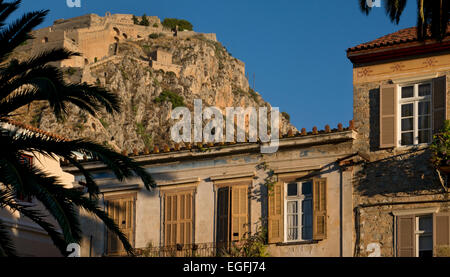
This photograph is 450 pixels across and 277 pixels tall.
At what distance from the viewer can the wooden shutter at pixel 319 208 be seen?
81.5 ft

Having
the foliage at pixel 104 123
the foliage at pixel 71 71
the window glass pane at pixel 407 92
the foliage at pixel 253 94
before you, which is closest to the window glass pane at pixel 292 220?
the window glass pane at pixel 407 92

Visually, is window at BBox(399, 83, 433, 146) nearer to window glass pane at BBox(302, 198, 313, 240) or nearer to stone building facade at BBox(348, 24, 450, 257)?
stone building facade at BBox(348, 24, 450, 257)

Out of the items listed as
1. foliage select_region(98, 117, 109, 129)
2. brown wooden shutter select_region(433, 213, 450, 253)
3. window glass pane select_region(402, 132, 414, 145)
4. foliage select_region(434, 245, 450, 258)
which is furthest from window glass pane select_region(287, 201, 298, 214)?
foliage select_region(98, 117, 109, 129)

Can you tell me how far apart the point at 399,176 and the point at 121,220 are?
910 cm

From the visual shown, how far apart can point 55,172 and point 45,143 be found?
14645 mm

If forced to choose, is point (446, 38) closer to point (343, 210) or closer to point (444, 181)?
point (444, 181)

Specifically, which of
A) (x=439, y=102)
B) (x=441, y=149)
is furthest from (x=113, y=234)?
(x=439, y=102)

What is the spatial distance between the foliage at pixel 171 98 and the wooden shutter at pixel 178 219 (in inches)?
3579

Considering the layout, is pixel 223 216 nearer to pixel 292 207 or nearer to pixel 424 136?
pixel 292 207

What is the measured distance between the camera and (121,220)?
28.2m

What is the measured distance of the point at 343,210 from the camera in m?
24.8

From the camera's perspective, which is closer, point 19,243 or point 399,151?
point 399,151
